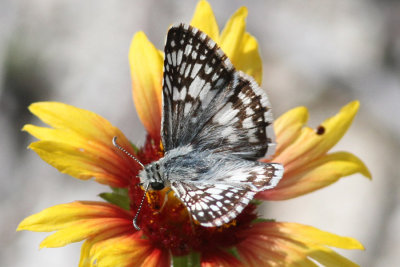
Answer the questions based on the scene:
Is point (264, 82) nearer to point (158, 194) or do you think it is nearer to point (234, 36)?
point (234, 36)

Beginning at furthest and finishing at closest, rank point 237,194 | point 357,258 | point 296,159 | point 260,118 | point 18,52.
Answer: point 18,52 → point 357,258 → point 296,159 → point 260,118 → point 237,194

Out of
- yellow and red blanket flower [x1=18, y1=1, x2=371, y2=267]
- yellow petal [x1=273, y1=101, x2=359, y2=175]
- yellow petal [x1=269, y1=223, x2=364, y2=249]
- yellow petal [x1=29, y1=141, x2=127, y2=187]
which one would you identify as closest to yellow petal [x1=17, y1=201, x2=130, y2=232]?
yellow and red blanket flower [x1=18, y1=1, x2=371, y2=267]

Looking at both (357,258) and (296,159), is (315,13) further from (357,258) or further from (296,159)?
(296,159)

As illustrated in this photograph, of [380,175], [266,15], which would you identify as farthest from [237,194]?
[266,15]

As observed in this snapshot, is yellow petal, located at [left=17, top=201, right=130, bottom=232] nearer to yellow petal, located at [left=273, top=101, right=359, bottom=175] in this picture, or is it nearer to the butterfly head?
the butterfly head

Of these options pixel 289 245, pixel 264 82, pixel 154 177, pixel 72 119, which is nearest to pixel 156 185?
pixel 154 177

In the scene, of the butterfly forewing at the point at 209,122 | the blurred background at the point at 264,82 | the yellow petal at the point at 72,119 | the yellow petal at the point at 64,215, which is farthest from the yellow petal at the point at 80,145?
the blurred background at the point at 264,82
